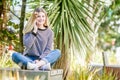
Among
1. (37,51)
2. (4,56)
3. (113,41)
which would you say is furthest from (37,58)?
(113,41)

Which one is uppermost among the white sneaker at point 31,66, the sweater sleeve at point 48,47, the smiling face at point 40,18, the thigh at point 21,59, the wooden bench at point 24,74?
the smiling face at point 40,18

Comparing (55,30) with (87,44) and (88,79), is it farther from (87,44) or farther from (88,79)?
(88,79)

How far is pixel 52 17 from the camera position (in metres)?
4.91

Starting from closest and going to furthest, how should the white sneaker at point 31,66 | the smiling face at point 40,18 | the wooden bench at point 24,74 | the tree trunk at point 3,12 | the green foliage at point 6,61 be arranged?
the wooden bench at point 24,74 → the white sneaker at point 31,66 → the smiling face at point 40,18 → the green foliage at point 6,61 → the tree trunk at point 3,12

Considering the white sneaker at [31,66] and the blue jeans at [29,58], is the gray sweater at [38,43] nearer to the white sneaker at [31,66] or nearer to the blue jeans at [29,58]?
the blue jeans at [29,58]

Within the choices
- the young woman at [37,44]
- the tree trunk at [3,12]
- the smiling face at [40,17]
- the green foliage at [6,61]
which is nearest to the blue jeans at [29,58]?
the young woman at [37,44]

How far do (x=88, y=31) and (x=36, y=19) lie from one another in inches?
41.2

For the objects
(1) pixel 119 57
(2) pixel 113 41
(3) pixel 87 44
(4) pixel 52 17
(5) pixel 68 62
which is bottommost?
(2) pixel 113 41

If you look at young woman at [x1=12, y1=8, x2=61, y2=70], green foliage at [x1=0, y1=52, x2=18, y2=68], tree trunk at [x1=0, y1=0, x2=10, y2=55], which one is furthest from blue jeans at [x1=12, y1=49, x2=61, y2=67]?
tree trunk at [x1=0, y1=0, x2=10, y2=55]

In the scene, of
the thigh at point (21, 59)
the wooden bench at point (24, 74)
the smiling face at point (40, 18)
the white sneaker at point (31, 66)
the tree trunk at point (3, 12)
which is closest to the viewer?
the wooden bench at point (24, 74)

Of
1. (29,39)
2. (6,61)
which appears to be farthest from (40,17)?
(6,61)

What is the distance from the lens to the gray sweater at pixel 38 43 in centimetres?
411

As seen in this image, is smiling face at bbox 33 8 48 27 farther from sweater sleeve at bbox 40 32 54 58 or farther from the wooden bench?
the wooden bench

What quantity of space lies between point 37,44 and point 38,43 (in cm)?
2
